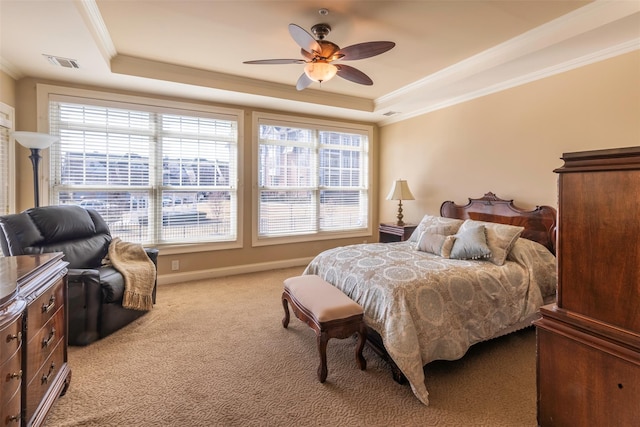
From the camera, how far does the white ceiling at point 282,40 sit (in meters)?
2.28

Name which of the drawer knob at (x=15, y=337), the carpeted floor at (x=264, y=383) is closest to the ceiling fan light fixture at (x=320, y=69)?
the carpeted floor at (x=264, y=383)

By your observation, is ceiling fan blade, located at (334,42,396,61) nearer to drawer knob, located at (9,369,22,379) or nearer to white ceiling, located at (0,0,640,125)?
white ceiling, located at (0,0,640,125)

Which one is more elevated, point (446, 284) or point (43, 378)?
point (446, 284)

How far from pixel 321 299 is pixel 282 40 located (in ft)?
8.05

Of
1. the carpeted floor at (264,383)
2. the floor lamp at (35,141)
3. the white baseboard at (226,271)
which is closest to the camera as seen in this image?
the carpeted floor at (264,383)

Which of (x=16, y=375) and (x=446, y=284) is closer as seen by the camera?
(x=16, y=375)

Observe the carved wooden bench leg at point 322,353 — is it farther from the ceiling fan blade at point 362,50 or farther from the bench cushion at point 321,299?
the ceiling fan blade at point 362,50

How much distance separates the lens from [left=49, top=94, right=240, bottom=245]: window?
139 inches

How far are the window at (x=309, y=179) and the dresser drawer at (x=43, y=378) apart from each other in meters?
2.92

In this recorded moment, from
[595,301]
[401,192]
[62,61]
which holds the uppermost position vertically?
[62,61]

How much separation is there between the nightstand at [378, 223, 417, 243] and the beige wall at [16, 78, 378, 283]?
0.81 metres

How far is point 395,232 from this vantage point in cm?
459

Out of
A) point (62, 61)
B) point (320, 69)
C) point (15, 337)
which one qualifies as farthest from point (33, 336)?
point (62, 61)

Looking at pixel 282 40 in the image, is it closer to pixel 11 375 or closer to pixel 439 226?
pixel 439 226
